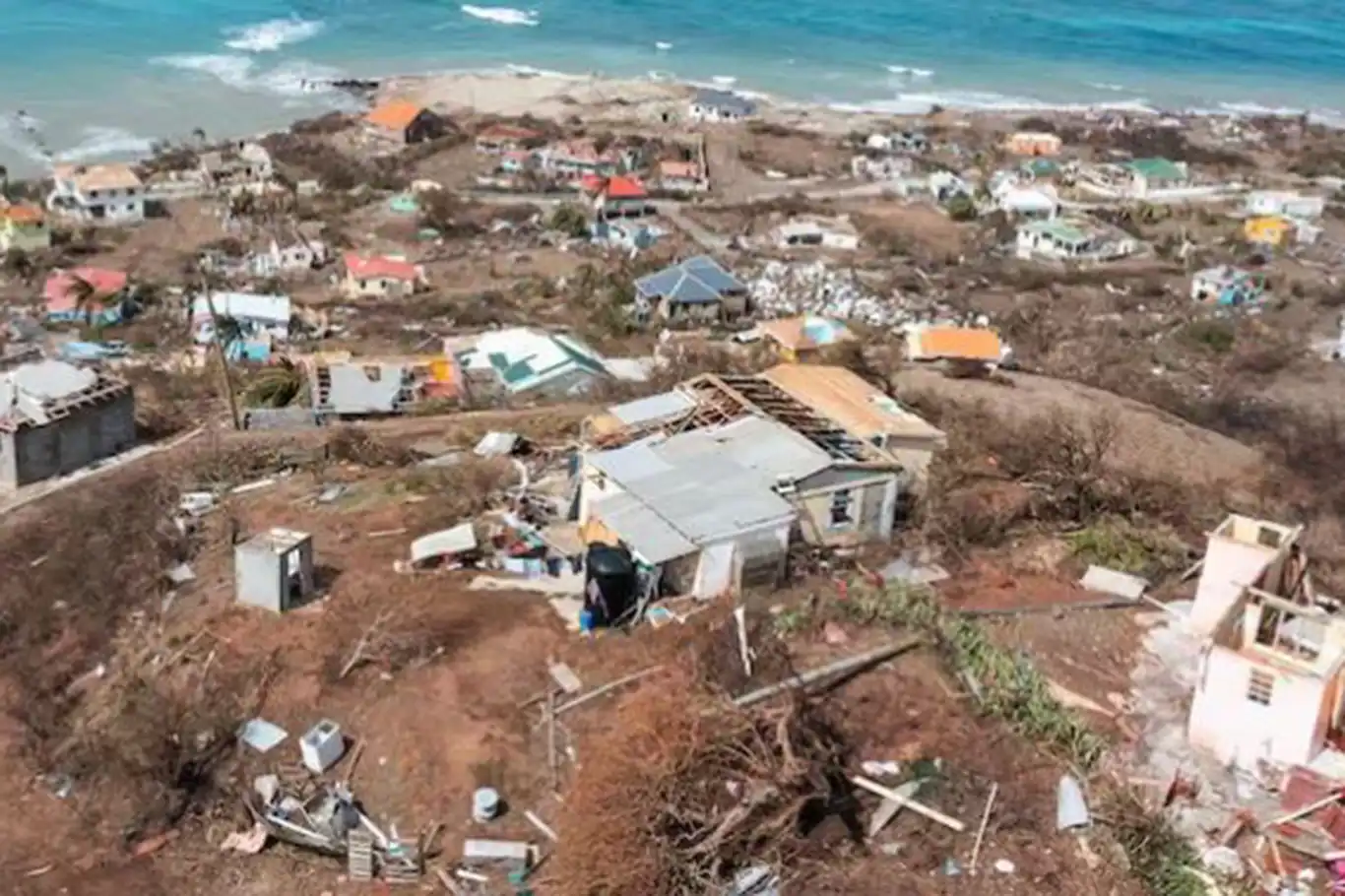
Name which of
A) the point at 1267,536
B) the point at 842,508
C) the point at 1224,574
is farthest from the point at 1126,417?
the point at 1224,574

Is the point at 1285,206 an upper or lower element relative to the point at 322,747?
lower

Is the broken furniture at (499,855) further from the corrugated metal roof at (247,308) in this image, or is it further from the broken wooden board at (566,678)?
the corrugated metal roof at (247,308)

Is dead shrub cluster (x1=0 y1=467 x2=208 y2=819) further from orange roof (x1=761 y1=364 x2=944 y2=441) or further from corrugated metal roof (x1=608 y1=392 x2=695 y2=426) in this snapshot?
orange roof (x1=761 y1=364 x2=944 y2=441)

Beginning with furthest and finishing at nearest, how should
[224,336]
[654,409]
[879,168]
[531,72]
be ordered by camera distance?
1. [531,72]
2. [879,168]
3. [224,336]
4. [654,409]

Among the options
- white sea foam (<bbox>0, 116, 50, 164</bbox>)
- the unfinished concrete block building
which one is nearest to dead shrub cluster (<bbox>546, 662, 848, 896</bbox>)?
the unfinished concrete block building

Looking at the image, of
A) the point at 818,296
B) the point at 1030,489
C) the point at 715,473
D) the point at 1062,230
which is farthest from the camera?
the point at 1062,230

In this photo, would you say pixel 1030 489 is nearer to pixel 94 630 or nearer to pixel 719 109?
pixel 94 630

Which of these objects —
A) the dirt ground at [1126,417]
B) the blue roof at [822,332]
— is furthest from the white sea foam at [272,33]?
the dirt ground at [1126,417]
